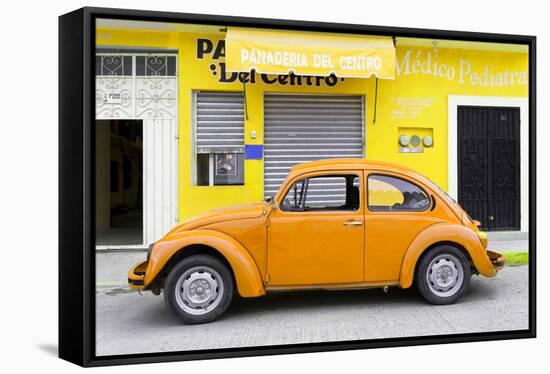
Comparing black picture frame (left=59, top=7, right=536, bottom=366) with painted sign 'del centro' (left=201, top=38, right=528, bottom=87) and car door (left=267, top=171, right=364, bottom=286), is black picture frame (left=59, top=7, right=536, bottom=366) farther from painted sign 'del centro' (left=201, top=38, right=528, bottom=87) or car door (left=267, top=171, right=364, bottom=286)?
car door (left=267, top=171, right=364, bottom=286)

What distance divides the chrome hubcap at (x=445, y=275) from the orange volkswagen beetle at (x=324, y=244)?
11mm

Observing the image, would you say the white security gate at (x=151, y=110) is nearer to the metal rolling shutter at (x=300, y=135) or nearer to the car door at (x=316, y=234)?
the metal rolling shutter at (x=300, y=135)

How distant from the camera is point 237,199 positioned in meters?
5.66

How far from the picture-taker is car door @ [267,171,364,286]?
541cm

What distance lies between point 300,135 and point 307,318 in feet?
6.57

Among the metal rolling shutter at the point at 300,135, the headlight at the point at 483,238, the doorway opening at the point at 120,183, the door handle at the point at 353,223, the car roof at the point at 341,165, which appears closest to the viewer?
the doorway opening at the point at 120,183

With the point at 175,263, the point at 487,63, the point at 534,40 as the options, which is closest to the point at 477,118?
the point at 487,63

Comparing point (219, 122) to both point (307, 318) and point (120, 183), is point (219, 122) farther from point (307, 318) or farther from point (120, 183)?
point (307, 318)

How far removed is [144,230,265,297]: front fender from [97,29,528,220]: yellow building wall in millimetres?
367

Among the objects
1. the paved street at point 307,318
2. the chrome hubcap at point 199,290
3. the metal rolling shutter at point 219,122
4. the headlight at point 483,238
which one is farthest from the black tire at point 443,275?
the metal rolling shutter at point 219,122

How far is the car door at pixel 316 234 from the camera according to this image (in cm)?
541

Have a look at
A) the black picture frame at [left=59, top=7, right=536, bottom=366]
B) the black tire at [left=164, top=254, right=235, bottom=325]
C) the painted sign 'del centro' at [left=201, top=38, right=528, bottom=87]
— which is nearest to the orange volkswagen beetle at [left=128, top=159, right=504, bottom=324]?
the black tire at [left=164, top=254, right=235, bottom=325]

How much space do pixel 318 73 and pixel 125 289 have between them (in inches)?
129

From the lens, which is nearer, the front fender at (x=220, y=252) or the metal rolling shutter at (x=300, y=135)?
the front fender at (x=220, y=252)
